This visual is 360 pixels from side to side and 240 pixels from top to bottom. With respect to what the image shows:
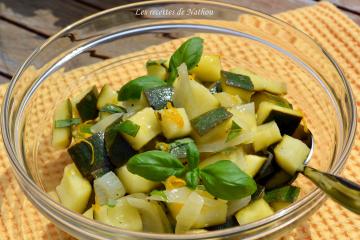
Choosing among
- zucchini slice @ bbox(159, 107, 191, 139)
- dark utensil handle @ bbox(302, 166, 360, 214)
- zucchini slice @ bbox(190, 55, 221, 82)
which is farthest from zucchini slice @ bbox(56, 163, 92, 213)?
dark utensil handle @ bbox(302, 166, 360, 214)

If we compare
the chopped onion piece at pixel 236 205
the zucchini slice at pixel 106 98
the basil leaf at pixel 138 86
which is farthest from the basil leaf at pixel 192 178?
the zucchini slice at pixel 106 98

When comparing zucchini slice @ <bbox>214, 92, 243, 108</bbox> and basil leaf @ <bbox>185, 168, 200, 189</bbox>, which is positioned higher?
zucchini slice @ <bbox>214, 92, 243, 108</bbox>

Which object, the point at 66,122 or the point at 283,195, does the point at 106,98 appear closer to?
the point at 66,122

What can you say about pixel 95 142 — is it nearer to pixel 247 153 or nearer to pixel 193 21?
pixel 247 153

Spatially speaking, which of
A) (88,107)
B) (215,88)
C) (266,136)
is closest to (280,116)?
(266,136)

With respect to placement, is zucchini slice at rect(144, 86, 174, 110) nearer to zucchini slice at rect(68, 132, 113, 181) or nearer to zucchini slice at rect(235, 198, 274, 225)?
zucchini slice at rect(68, 132, 113, 181)

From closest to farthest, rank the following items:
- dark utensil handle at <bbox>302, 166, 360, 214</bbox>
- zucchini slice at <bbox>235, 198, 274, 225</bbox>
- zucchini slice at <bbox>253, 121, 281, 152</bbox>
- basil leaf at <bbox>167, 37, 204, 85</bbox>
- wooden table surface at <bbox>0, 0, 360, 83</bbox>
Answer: dark utensil handle at <bbox>302, 166, 360, 214</bbox> → zucchini slice at <bbox>235, 198, 274, 225</bbox> → zucchini slice at <bbox>253, 121, 281, 152</bbox> → basil leaf at <bbox>167, 37, 204, 85</bbox> → wooden table surface at <bbox>0, 0, 360, 83</bbox>

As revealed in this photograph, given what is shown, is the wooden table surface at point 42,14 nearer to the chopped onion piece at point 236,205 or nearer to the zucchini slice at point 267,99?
the zucchini slice at point 267,99
